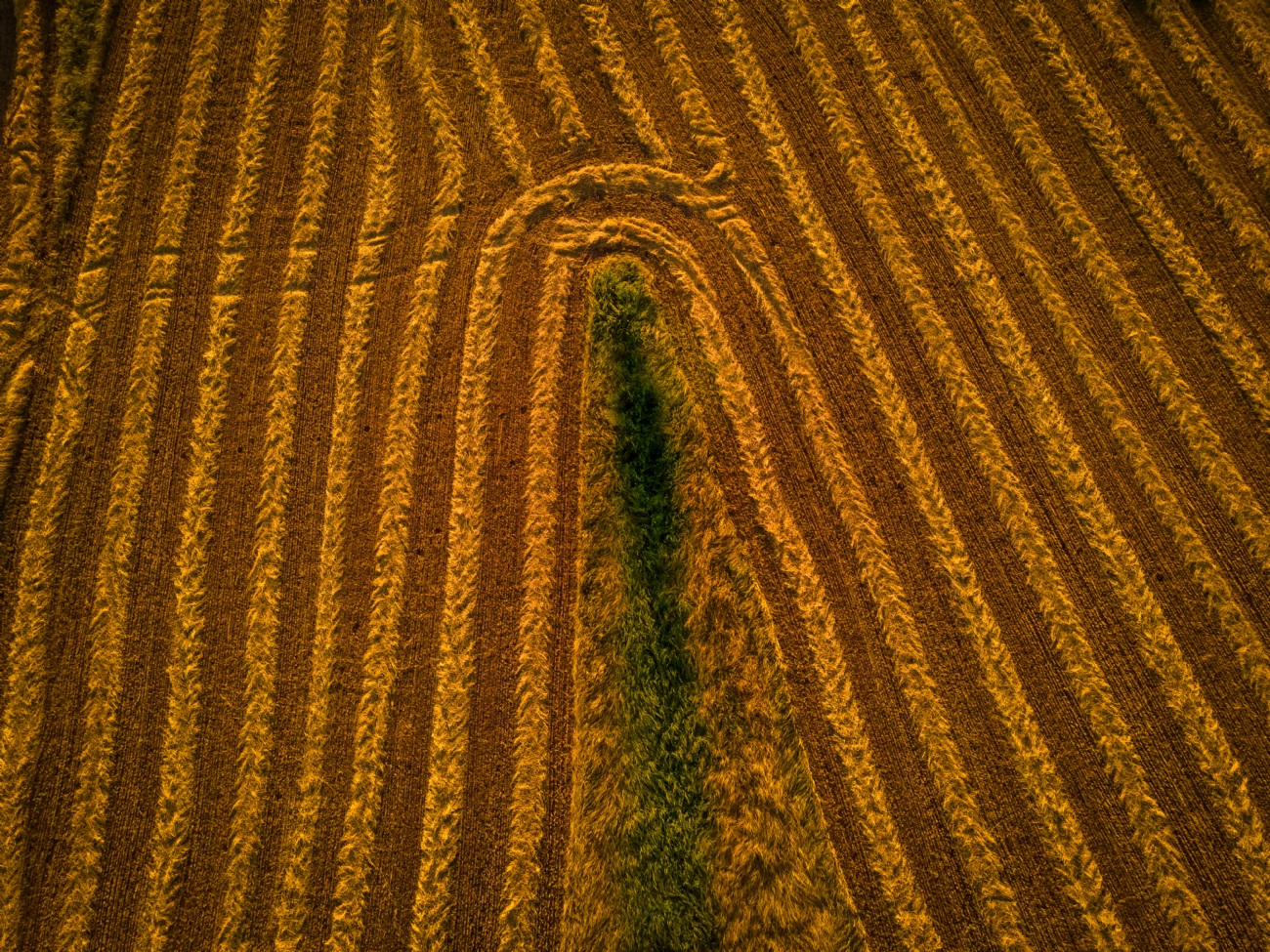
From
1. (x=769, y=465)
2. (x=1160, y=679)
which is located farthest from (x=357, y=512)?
(x=1160, y=679)

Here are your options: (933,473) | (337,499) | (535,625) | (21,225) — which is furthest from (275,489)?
(933,473)

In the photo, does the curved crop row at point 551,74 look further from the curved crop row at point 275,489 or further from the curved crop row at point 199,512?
the curved crop row at point 199,512

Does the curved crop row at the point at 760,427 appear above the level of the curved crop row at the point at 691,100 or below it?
below

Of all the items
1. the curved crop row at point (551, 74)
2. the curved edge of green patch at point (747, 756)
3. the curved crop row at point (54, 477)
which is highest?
the curved crop row at point (551, 74)

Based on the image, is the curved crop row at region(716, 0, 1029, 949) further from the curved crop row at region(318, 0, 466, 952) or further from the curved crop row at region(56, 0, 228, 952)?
the curved crop row at region(56, 0, 228, 952)

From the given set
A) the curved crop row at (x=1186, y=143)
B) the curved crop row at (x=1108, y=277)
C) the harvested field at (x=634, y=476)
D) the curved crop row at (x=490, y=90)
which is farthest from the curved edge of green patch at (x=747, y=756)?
the curved crop row at (x=1186, y=143)

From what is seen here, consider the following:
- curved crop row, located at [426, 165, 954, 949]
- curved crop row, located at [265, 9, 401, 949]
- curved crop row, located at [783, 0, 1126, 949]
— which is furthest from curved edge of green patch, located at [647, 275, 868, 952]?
curved crop row, located at [265, 9, 401, 949]

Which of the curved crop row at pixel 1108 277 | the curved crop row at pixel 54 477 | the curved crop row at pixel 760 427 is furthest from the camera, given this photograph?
the curved crop row at pixel 1108 277

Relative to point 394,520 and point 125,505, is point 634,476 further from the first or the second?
point 125,505
